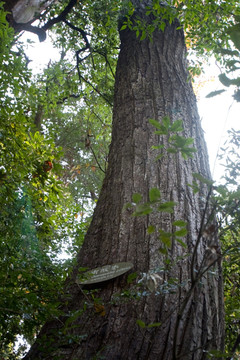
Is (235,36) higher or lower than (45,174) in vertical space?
lower

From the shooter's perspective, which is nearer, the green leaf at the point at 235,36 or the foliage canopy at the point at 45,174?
the green leaf at the point at 235,36

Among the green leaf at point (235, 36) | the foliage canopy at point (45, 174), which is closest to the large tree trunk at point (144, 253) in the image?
the foliage canopy at point (45, 174)

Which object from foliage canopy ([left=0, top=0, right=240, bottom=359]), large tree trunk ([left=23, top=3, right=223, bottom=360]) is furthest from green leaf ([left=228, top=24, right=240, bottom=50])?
large tree trunk ([left=23, top=3, right=223, bottom=360])

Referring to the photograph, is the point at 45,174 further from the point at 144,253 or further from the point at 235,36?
the point at 235,36

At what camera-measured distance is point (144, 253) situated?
72.1 inches

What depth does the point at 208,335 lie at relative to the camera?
5.16 ft

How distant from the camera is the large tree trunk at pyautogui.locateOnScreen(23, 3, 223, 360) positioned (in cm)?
148

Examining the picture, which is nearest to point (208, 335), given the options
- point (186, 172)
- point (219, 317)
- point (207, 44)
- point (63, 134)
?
point (219, 317)

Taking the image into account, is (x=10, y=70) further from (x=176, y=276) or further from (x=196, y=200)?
(x=176, y=276)

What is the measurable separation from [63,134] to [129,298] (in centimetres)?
857

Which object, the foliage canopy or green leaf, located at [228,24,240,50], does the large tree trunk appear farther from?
green leaf, located at [228,24,240,50]

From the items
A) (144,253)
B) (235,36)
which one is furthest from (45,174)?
(235,36)

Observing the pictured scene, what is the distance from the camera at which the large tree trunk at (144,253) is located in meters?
1.48

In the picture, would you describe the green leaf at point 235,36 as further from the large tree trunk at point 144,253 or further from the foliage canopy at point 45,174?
the large tree trunk at point 144,253
